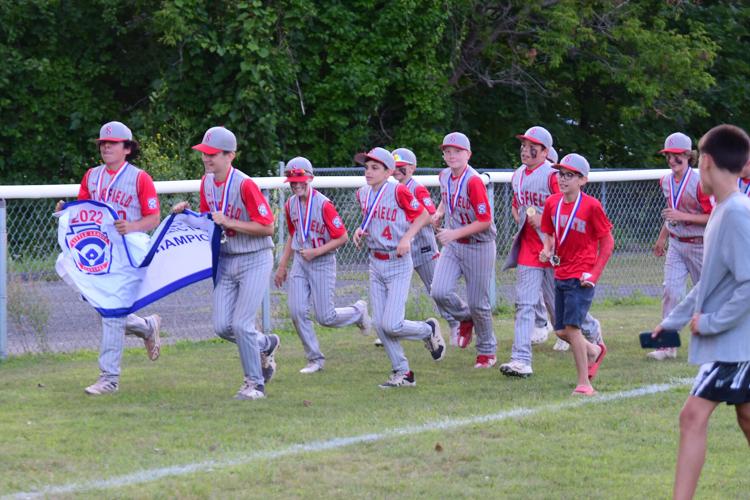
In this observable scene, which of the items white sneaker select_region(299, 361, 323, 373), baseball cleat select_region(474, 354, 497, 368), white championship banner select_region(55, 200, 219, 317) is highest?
white championship banner select_region(55, 200, 219, 317)

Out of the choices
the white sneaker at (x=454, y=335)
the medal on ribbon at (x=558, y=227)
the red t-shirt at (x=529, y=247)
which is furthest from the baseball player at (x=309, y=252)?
the medal on ribbon at (x=558, y=227)

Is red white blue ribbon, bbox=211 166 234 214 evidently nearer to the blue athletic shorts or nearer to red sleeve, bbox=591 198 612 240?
the blue athletic shorts

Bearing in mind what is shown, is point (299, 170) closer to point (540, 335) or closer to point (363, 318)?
point (363, 318)

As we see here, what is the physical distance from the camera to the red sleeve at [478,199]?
35.6ft

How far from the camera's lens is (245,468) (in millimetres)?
7203

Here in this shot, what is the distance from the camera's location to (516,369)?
1045 cm

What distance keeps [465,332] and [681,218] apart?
7.52 feet

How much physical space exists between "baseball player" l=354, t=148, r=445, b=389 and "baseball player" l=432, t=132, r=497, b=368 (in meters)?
0.72

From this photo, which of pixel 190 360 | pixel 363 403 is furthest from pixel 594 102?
pixel 363 403

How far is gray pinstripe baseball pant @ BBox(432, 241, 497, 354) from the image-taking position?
11.3m

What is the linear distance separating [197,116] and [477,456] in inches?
657

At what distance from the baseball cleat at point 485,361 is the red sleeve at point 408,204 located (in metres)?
1.74

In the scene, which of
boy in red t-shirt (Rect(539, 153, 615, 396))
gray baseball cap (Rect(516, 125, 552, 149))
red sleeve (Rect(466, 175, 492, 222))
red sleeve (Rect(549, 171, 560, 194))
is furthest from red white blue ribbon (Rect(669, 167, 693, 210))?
boy in red t-shirt (Rect(539, 153, 615, 396))

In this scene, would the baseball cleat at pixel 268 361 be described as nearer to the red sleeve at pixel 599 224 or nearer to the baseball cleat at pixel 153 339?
the baseball cleat at pixel 153 339
